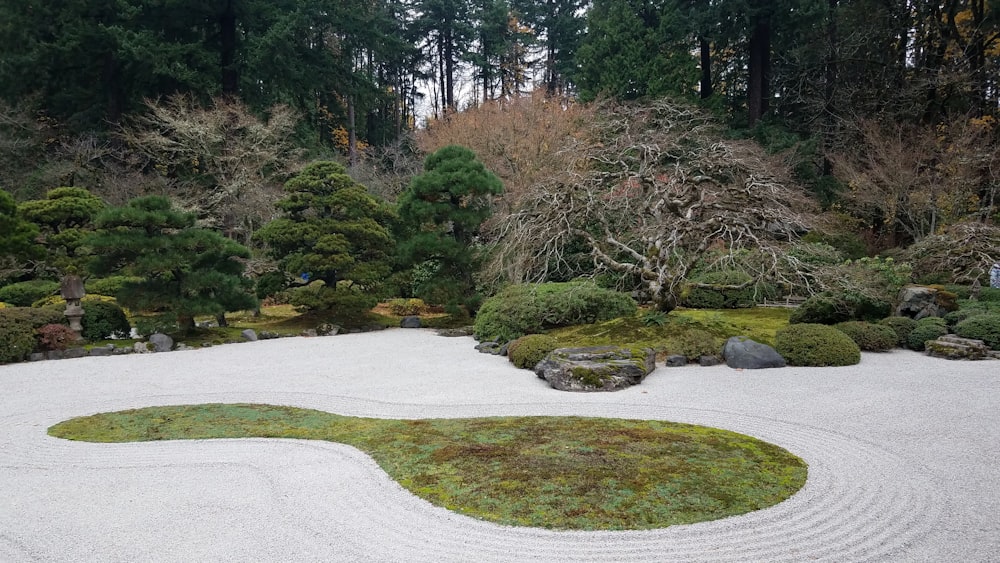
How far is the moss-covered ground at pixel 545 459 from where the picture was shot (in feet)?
12.6

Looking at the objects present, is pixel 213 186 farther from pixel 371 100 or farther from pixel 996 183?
pixel 996 183

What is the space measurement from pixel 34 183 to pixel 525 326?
16.9 meters

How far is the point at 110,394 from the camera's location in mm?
7809

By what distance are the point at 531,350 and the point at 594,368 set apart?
159 centimetres

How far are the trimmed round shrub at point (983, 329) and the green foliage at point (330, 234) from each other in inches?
442

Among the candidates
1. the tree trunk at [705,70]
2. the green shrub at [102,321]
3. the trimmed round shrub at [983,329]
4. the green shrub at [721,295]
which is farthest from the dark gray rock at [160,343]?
the tree trunk at [705,70]

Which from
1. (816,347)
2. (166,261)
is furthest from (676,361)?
(166,261)

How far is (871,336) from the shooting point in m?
9.42

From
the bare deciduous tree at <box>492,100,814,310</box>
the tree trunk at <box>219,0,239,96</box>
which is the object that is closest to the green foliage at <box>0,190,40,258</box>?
the bare deciduous tree at <box>492,100,814,310</box>

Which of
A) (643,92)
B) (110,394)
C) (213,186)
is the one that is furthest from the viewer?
(643,92)

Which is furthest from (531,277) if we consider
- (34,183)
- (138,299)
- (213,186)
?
(34,183)

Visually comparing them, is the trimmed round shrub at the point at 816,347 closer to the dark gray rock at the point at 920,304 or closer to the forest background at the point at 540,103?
the dark gray rock at the point at 920,304

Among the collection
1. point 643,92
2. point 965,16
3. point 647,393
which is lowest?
point 647,393

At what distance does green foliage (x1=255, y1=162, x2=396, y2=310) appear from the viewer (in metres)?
13.3
